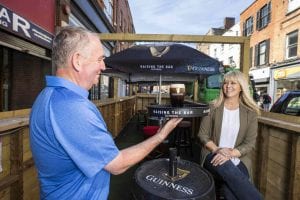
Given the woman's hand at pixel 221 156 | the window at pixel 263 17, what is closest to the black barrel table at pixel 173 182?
the woman's hand at pixel 221 156

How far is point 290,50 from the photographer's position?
19.0 metres

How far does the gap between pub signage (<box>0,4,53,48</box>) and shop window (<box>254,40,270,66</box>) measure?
1960 cm

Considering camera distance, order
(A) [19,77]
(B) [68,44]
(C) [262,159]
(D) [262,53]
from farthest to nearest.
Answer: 1. (D) [262,53]
2. (A) [19,77]
3. (C) [262,159]
4. (B) [68,44]

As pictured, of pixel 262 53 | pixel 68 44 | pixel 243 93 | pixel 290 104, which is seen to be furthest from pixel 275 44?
pixel 68 44

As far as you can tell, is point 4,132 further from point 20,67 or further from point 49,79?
point 20,67

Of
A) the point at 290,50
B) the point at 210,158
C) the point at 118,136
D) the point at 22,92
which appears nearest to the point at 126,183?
the point at 210,158

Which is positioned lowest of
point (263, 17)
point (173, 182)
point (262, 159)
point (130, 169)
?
point (130, 169)

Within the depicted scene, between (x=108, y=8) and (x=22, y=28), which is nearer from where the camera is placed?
(x=22, y=28)

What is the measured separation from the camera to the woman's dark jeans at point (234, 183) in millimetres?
2447

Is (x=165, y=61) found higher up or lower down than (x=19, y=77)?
higher up

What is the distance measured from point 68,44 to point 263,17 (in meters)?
25.4

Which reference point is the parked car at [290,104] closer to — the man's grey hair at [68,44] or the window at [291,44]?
the man's grey hair at [68,44]

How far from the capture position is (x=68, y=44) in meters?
1.32

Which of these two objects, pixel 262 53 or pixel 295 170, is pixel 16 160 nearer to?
pixel 295 170
